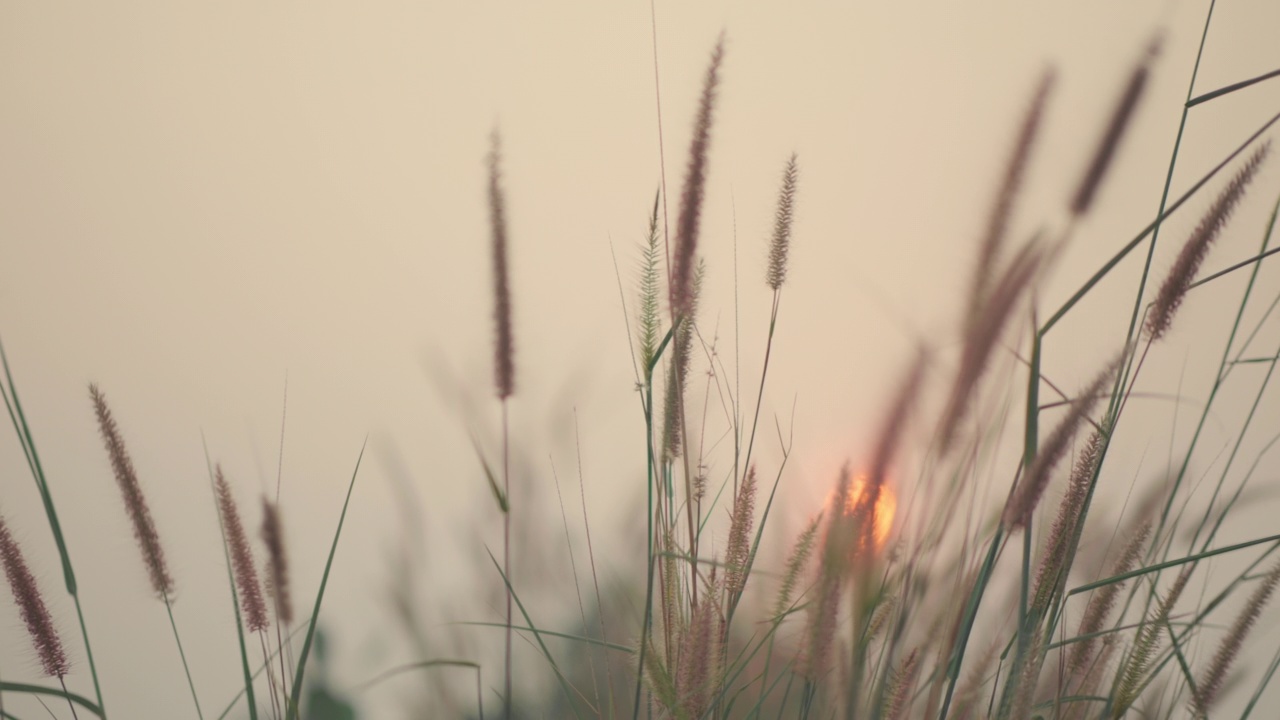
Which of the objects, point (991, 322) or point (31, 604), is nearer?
point (991, 322)

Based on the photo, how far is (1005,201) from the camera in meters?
0.42

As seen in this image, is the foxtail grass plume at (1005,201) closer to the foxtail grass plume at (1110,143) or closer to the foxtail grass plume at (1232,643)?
the foxtail grass plume at (1110,143)

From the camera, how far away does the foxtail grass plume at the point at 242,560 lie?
536mm

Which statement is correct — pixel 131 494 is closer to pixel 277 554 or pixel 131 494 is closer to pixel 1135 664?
pixel 277 554

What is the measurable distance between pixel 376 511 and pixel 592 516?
0.26 m

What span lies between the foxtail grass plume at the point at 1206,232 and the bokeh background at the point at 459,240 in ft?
1.10

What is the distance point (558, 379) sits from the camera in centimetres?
85

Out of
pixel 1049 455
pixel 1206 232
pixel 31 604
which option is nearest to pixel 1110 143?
pixel 1206 232

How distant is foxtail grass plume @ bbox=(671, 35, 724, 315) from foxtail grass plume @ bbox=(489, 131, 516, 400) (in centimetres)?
18

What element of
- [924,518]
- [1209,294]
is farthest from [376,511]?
[1209,294]

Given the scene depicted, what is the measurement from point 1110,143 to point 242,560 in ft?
2.20

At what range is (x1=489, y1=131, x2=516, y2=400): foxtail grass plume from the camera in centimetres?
59

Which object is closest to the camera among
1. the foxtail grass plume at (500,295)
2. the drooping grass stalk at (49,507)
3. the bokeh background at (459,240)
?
the drooping grass stalk at (49,507)

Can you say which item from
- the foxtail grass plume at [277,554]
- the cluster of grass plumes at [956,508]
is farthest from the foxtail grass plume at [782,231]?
the foxtail grass plume at [277,554]
